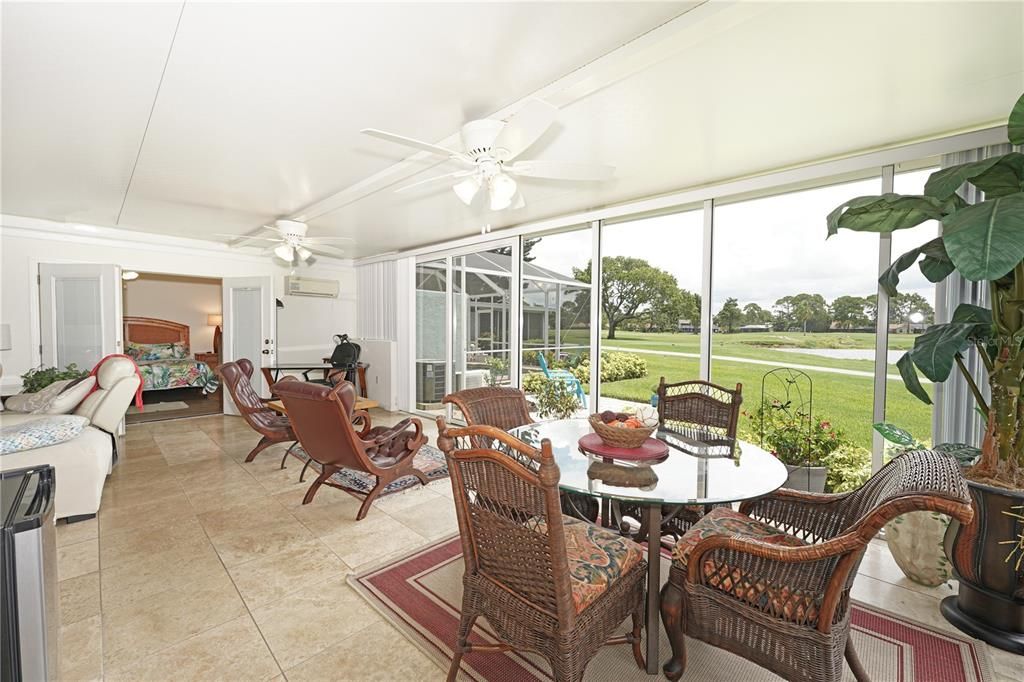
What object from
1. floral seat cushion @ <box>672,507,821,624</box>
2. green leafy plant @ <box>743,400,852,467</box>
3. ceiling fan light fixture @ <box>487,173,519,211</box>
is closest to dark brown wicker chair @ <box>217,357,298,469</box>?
ceiling fan light fixture @ <box>487,173,519,211</box>

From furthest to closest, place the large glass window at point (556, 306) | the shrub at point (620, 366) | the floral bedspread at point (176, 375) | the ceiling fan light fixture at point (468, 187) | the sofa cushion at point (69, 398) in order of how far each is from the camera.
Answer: the floral bedspread at point (176, 375) < the large glass window at point (556, 306) < the shrub at point (620, 366) < the sofa cushion at point (69, 398) < the ceiling fan light fixture at point (468, 187)

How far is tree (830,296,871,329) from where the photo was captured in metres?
3.15

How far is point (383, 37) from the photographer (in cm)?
183

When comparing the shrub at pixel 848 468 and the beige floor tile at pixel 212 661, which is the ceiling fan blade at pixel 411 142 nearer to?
the beige floor tile at pixel 212 661

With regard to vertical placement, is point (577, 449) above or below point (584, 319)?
below

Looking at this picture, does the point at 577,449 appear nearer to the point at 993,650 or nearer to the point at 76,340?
the point at 993,650

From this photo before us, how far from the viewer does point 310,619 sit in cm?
209

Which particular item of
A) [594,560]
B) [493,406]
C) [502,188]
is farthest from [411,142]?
[594,560]

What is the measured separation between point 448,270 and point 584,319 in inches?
94.2

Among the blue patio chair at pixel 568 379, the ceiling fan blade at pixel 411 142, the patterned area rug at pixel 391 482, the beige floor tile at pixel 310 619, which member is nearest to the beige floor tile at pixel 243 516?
the patterned area rug at pixel 391 482

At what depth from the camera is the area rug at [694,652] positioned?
5.83ft

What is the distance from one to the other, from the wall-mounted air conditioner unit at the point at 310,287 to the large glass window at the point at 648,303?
491 cm

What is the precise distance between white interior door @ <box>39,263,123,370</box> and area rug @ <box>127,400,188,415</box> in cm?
142

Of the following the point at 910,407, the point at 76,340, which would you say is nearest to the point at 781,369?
the point at 910,407
